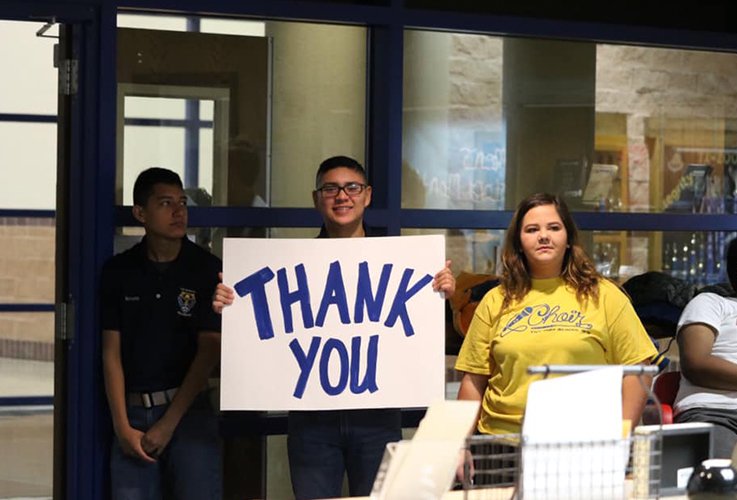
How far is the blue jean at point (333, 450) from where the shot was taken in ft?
12.3

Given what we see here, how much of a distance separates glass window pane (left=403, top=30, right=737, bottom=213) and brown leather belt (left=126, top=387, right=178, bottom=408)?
1185 millimetres

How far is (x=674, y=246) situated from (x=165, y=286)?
7.10ft

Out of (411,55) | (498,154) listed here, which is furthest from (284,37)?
(498,154)

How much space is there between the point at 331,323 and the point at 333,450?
0.37 m

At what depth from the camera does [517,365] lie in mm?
3453

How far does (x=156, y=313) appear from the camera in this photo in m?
4.02

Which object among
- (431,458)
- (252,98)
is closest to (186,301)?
(252,98)

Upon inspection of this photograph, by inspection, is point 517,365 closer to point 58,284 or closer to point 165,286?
point 165,286

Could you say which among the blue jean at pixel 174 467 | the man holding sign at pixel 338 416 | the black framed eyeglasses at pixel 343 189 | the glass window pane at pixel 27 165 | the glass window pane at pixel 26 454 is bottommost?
the glass window pane at pixel 26 454

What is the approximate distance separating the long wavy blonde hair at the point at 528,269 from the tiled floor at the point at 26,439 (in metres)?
3.46

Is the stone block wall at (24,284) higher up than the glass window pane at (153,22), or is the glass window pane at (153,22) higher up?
the glass window pane at (153,22)

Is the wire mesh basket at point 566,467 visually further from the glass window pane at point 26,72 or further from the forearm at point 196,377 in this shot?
the glass window pane at point 26,72

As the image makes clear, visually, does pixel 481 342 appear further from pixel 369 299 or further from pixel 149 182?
pixel 149 182

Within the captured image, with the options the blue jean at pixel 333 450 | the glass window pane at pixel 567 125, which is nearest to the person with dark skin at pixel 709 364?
the glass window pane at pixel 567 125
